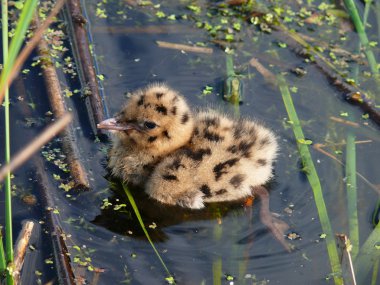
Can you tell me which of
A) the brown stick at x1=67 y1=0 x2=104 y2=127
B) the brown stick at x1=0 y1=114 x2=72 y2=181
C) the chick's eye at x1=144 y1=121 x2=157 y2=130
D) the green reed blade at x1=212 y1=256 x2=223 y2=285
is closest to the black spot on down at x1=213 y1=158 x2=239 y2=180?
the chick's eye at x1=144 y1=121 x2=157 y2=130

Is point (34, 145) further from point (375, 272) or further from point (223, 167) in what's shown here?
point (375, 272)

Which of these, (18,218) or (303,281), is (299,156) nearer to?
(303,281)

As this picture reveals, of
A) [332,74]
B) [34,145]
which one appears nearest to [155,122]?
[332,74]

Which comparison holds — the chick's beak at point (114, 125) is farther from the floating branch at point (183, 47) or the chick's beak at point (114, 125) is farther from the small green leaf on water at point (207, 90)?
the floating branch at point (183, 47)

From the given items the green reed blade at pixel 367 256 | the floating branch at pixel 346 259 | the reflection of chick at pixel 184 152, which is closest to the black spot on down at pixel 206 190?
the reflection of chick at pixel 184 152

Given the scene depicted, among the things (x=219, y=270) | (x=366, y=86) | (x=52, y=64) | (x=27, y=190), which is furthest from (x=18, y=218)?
(x=366, y=86)
